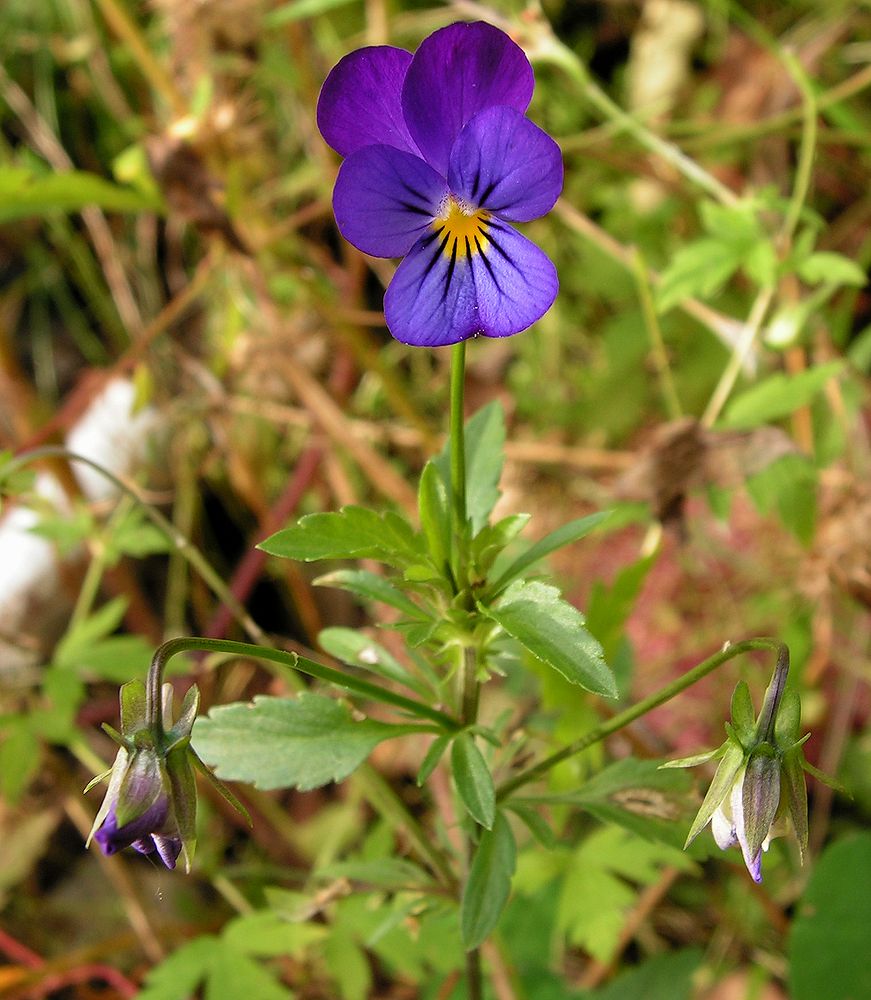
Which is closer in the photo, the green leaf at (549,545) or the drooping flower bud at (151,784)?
the drooping flower bud at (151,784)

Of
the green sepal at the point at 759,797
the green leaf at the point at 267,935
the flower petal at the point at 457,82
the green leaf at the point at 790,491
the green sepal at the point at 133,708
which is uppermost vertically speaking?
the flower petal at the point at 457,82

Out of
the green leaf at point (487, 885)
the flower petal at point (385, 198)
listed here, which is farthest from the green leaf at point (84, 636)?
the flower petal at point (385, 198)

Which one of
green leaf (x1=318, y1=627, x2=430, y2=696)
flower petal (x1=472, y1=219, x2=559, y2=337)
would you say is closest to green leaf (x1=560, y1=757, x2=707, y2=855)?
green leaf (x1=318, y1=627, x2=430, y2=696)

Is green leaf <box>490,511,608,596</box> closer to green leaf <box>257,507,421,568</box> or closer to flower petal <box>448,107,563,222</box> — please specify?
green leaf <box>257,507,421,568</box>

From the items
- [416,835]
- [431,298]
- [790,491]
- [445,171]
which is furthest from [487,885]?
[790,491]

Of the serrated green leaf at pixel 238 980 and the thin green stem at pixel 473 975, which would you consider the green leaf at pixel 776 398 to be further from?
the serrated green leaf at pixel 238 980

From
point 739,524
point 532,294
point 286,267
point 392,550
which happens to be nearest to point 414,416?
point 286,267
